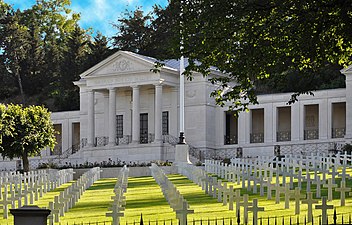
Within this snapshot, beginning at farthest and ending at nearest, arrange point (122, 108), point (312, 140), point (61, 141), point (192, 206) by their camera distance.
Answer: point (61, 141) → point (122, 108) → point (312, 140) → point (192, 206)

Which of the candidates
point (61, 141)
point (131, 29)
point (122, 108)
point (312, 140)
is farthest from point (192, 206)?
point (131, 29)

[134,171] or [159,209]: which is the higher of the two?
[159,209]

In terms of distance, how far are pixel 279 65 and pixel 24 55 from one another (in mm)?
72993

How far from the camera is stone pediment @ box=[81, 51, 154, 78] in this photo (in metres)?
63.7

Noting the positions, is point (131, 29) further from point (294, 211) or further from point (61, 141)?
point (294, 211)

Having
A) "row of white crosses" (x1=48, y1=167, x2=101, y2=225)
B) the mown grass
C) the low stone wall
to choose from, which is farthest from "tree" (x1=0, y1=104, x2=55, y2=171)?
"row of white crosses" (x1=48, y1=167, x2=101, y2=225)

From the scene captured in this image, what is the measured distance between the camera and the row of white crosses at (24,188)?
22.8 m

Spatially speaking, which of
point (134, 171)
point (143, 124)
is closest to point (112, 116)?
point (143, 124)

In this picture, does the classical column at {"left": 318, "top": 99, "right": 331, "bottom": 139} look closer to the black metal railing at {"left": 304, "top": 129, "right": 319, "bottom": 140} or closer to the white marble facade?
the white marble facade

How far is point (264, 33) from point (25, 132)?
35089 millimetres

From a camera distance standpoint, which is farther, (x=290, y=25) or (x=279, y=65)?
(x=279, y=65)

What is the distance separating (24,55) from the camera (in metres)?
91.9

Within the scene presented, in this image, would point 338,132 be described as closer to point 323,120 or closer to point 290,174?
point 323,120

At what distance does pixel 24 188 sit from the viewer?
26.9 m
